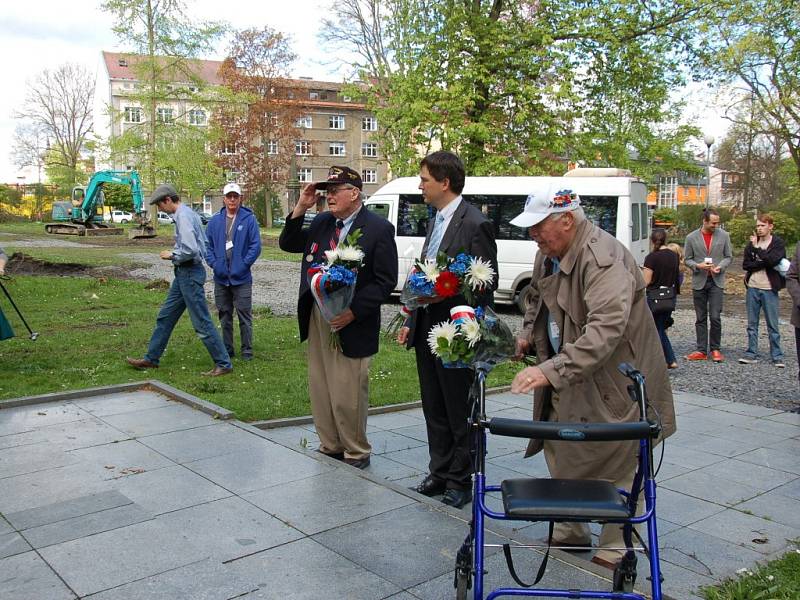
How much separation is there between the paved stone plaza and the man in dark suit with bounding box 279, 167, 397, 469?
304mm

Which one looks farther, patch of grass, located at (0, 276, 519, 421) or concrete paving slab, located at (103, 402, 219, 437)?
patch of grass, located at (0, 276, 519, 421)

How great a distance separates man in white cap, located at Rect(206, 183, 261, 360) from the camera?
9258 mm

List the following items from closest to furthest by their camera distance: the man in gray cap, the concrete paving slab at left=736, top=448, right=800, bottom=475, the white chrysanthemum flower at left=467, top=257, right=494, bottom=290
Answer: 1. the white chrysanthemum flower at left=467, top=257, right=494, bottom=290
2. the concrete paving slab at left=736, top=448, right=800, bottom=475
3. the man in gray cap

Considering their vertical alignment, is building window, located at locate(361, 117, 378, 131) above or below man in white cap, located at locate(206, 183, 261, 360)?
above

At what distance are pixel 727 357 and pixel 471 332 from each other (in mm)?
8530

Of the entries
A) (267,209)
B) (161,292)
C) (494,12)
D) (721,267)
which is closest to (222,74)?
(267,209)

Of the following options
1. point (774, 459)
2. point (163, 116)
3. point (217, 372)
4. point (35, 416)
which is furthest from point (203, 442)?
point (163, 116)

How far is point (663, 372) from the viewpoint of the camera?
3680 mm

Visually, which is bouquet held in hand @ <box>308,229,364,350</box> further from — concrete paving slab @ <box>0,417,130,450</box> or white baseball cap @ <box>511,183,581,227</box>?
concrete paving slab @ <box>0,417,130,450</box>

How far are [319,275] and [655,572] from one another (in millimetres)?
3062

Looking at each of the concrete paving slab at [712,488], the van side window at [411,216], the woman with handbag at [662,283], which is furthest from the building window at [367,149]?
the concrete paving slab at [712,488]

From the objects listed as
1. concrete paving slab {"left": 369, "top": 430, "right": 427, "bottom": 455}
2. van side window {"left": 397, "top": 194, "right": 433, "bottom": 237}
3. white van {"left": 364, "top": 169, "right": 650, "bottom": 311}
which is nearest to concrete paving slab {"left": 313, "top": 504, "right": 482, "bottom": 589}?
concrete paving slab {"left": 369, "top": 430, "right": 427, "bottom": 455}

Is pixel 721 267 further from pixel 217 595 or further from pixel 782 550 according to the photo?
pixel 217 595

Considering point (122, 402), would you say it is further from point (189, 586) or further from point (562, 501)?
point (562, 501)
